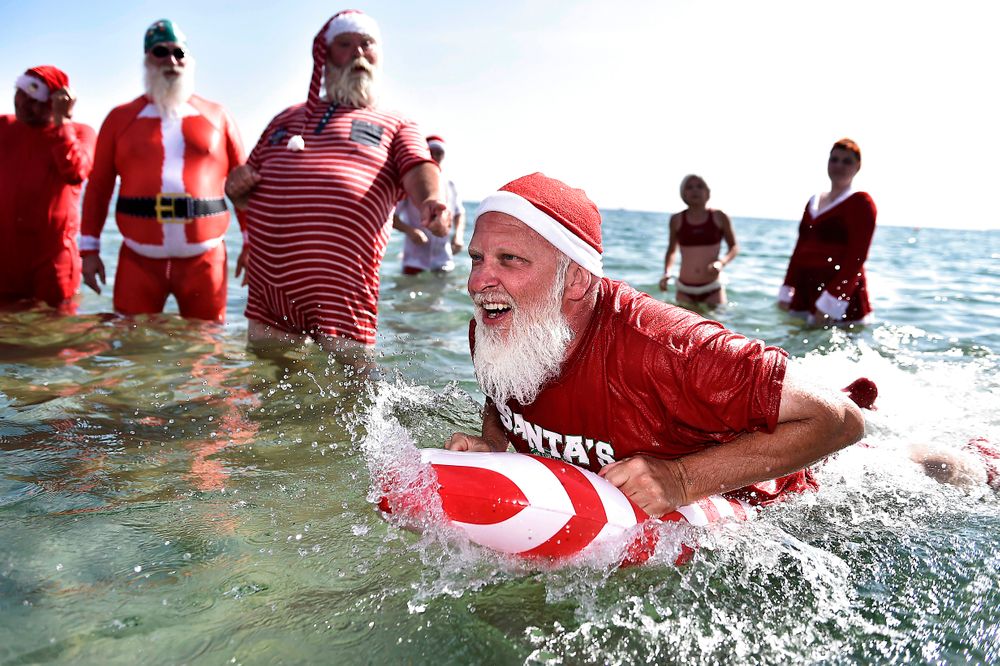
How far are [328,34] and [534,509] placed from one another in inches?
140

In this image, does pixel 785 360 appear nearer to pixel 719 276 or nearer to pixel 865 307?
pixel 865 307

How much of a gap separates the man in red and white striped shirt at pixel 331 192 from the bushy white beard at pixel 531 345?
1.72 meters

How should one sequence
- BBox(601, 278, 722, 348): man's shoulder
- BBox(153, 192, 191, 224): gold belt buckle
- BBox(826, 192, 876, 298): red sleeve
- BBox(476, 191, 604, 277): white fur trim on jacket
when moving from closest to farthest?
BBox(601, 278, 722, 348): man's shoulder, BBox(476, 191, 604, 277): white fur trim on jacket, BBox(153, 192, 191, 224): gold belt buckle, BBox(826, 192, 876, 298): red sleeve

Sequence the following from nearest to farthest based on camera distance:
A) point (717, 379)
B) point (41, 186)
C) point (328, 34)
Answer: point (717, 379) → point (328, 34) → point (41, 186)

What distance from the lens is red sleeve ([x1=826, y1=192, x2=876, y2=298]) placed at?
7684mm

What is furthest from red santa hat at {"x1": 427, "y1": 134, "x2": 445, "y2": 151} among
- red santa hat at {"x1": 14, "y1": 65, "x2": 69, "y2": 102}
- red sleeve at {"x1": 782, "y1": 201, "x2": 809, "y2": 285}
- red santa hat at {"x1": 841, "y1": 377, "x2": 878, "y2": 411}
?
red santa hat at {"x1": 841, "y1": 377, "x2": 878, "y2": 411}

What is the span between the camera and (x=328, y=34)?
4.90m

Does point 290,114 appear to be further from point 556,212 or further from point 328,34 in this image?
point 556,212

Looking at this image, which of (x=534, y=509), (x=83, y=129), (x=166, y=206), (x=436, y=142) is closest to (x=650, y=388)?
(x=534, y=509)

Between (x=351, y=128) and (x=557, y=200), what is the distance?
7.56 ft

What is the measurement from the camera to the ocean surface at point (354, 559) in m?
2.40

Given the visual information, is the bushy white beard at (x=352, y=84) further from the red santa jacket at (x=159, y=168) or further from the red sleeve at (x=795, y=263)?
the red sleeve at (x=795, y=263)

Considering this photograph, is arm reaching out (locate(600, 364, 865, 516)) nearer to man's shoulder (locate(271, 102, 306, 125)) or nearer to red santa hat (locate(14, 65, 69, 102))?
man's shoulder (locate(271, 102, 306, 125))

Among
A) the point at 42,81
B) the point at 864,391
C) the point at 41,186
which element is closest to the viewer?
the point at 864,391
